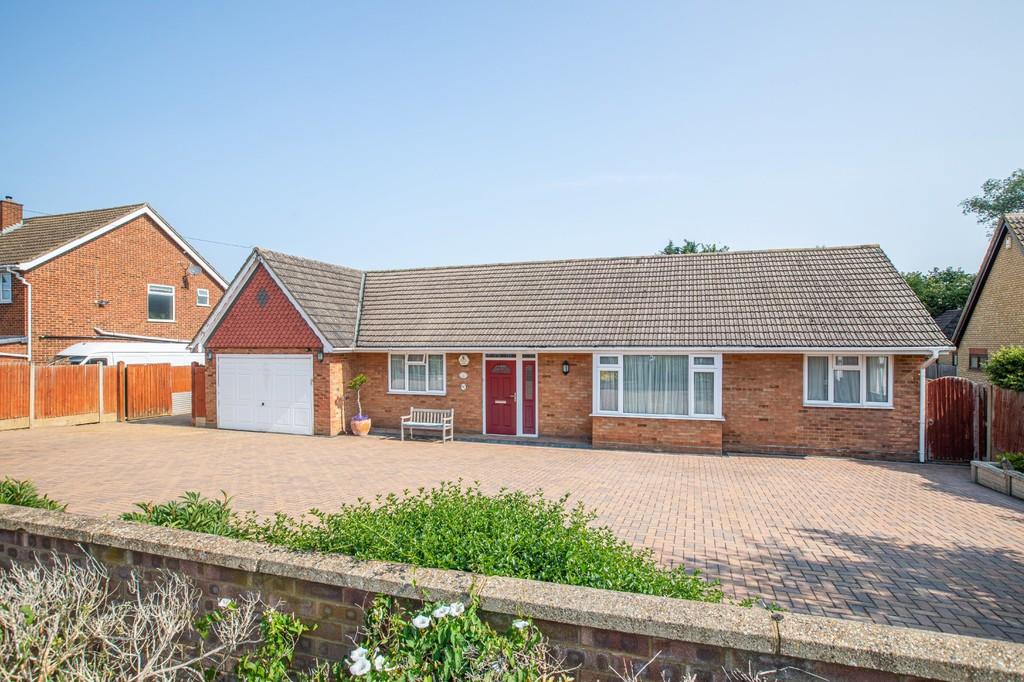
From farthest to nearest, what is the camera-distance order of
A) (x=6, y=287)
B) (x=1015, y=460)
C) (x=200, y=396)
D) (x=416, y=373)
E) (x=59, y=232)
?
(x=59, y=232) < (x=6, y=287) < (x=200, y=396) < (x=416, y=373) < (x=1015, y=460)

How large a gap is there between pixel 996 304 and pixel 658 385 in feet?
50.4

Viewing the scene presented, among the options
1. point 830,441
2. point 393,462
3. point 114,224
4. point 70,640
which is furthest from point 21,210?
point 830,441

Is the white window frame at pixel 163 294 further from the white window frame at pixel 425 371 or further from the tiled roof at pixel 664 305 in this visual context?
the white window frame at pixel 425 371

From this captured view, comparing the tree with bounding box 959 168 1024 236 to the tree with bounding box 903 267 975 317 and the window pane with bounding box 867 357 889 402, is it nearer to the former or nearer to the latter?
the tree with bounding box 903 267 975 317

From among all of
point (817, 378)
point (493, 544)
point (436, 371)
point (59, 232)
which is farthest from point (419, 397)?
point (59, 232)

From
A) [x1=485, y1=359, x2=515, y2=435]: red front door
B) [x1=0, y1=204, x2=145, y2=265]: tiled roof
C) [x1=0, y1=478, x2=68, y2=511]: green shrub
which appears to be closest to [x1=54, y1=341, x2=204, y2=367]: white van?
[x1=0, y1=204, x2=145, y2=265]: tiled roof

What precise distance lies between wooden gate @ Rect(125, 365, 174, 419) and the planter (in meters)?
25.1

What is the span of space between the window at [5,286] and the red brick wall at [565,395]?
2038 centimetres

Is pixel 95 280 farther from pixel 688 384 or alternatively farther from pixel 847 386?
pixel 847 386

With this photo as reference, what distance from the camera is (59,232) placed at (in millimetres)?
24031

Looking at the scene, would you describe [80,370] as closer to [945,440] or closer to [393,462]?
[393,462]

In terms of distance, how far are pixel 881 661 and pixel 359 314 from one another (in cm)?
1877

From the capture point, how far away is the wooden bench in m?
16.8

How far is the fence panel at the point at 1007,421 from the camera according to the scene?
11.9 m
